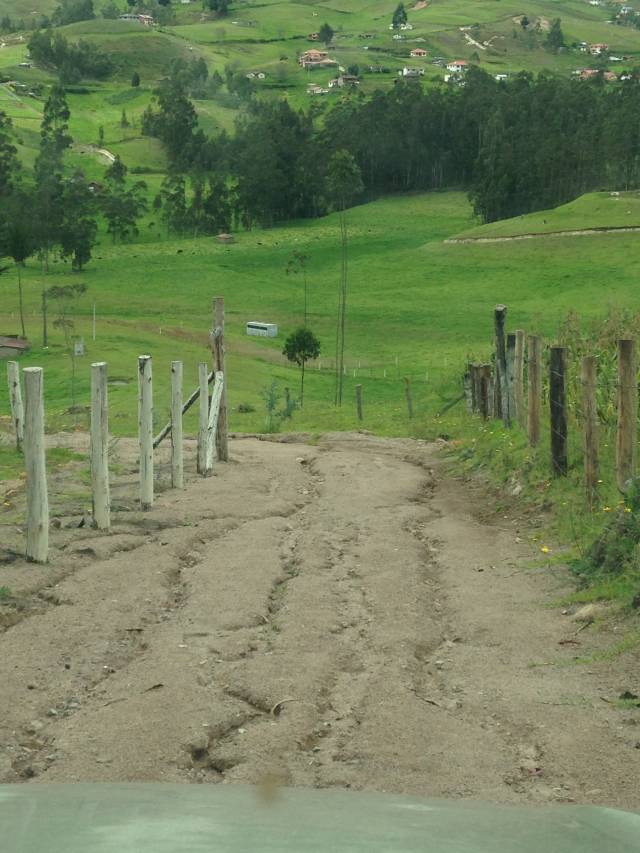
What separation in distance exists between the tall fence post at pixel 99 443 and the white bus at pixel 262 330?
59.1 m

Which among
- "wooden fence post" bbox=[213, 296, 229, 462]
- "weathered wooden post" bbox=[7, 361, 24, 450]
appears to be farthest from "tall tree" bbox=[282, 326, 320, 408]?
"wooden fence post" bbox=[213, 296, 229, 462]

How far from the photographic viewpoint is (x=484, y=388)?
25.7 metres

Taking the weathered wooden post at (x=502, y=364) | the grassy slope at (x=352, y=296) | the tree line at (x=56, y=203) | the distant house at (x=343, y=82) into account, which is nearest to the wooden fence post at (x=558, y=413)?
the weathered wooden post at (x=502, y=364)

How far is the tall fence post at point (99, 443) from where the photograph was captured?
12891 mm

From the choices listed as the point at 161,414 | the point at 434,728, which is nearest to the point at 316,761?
the point at 434,728

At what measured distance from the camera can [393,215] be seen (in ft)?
386

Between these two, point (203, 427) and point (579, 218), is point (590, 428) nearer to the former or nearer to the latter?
point (203, 427)

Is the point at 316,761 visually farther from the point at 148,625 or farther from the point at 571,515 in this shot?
the point at 571,515

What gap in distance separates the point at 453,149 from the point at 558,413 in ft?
379

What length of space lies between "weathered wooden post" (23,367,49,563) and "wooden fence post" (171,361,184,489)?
5849mm

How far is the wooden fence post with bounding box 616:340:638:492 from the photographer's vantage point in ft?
40.4

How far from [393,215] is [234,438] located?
91594 millimetres

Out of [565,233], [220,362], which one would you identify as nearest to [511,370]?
[220,362]

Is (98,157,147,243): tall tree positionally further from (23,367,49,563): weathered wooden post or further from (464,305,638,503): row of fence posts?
(23,367,49,563): weathered wooden post
